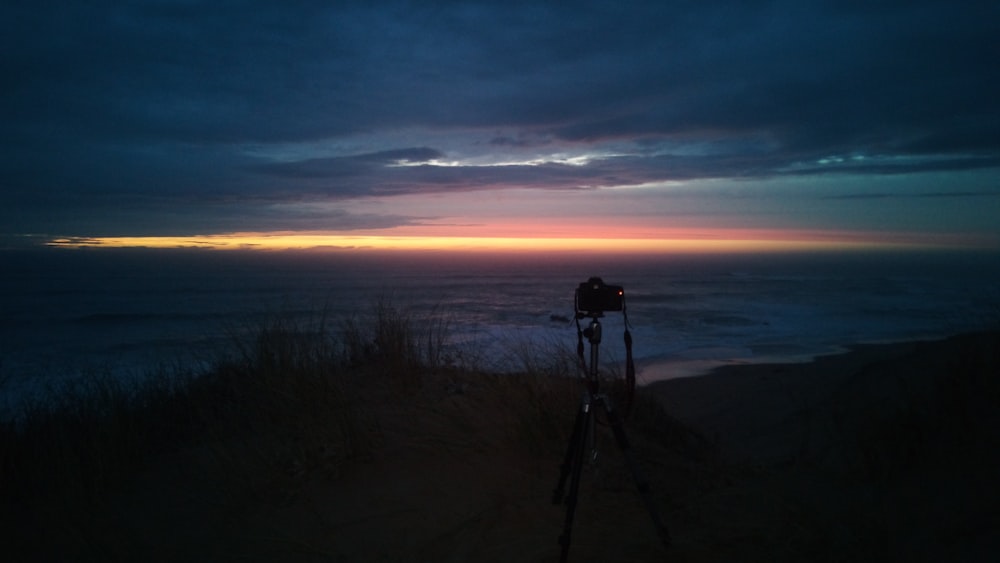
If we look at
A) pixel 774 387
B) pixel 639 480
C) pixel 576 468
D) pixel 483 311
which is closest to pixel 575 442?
pixel 576 468

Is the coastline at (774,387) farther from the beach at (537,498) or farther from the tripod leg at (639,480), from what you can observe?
the tripod leg at (639,480)

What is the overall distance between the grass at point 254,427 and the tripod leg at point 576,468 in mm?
1218

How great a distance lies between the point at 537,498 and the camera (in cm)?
386

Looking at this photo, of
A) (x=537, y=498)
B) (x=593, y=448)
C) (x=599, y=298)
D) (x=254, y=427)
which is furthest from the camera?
(x=254, y=427)

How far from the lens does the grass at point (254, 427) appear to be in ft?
12.9

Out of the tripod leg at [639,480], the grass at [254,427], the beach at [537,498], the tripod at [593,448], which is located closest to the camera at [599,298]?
the tripod at [593,448]

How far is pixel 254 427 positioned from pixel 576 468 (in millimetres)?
2951

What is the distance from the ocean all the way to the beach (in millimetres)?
2404

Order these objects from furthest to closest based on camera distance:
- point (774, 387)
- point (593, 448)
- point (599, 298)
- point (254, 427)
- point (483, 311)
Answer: point (483, 311)
point (774, 387)
point (254, 427)
point (593, 448)
point (599, 298)

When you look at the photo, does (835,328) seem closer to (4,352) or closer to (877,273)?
(4,352)

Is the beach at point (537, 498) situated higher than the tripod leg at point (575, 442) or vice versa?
the tripod leg at point (575, 442)

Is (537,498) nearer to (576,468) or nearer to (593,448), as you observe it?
(593,448)

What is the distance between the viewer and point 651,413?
6.18 meters

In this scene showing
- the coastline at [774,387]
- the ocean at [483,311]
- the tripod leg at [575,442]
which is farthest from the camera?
the ocean at [483,311]
